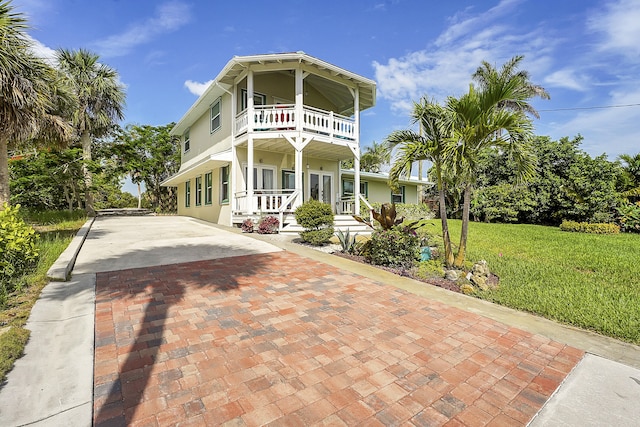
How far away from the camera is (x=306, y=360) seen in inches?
114

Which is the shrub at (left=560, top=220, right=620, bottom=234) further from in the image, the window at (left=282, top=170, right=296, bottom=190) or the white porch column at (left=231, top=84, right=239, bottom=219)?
the white porch column at (left=231, top=84, right=239, bottom=219)

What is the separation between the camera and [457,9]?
1092 centimetres

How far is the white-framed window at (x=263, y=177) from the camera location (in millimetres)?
14317

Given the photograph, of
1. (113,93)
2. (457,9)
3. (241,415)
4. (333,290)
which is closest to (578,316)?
(333,290)

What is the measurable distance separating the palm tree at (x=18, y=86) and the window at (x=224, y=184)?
23.7ft

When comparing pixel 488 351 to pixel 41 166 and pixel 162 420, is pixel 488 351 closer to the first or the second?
pixel 162 420

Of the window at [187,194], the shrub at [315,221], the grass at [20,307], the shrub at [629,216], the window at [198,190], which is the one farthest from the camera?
the window at [187,194]

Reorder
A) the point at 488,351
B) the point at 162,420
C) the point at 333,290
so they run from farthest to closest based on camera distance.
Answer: the point at 333,290 → the point at 488,351 → the point at 162,420

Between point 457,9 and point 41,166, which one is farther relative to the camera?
point 41,166

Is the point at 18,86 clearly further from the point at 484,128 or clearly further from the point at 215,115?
the point at 484,128

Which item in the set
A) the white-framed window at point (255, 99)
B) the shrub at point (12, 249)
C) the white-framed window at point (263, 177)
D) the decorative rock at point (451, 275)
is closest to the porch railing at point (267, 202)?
the white-framed window at point (263, 177)

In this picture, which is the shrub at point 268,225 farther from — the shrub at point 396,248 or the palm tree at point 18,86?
the palm tree at point 18,86

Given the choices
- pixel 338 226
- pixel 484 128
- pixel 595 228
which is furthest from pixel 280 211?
pixel 595 228

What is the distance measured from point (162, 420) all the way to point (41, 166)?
18091 mm
